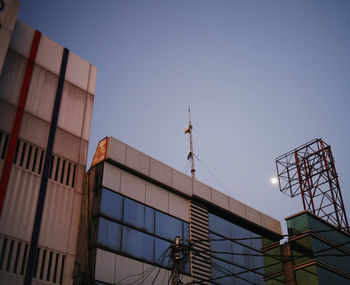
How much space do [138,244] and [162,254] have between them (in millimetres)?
1797

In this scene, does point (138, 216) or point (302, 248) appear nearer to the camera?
point (138, 216)

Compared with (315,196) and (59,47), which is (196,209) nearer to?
(59,47)

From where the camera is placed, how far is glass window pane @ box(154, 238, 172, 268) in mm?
25828

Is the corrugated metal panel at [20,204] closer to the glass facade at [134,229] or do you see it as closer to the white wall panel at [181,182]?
the glass facade at [134,229]

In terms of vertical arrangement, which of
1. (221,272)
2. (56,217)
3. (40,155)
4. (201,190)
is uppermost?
(201,190)

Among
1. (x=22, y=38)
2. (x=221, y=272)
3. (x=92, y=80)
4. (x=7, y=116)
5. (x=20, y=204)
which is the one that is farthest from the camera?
(x=92, y=80)

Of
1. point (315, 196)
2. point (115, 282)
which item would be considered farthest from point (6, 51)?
point (315, 196)

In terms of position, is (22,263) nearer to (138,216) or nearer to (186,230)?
(138,216)

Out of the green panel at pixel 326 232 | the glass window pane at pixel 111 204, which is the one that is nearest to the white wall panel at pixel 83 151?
the glass window pane at pixel 111 204

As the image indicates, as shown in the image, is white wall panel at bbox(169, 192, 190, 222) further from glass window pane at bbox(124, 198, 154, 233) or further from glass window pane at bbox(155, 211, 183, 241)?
glass window pane at bbox(124, 198, 154, 233)

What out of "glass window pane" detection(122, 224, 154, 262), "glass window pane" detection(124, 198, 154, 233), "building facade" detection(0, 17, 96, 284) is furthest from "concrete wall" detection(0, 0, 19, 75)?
"glass window pane" detection(122, 224, 154, 262)

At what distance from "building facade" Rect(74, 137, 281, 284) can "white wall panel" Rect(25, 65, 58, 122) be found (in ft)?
12.3

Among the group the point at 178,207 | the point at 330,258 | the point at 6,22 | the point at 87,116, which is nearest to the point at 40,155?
the point at 87,116

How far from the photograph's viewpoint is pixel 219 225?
31312mm
